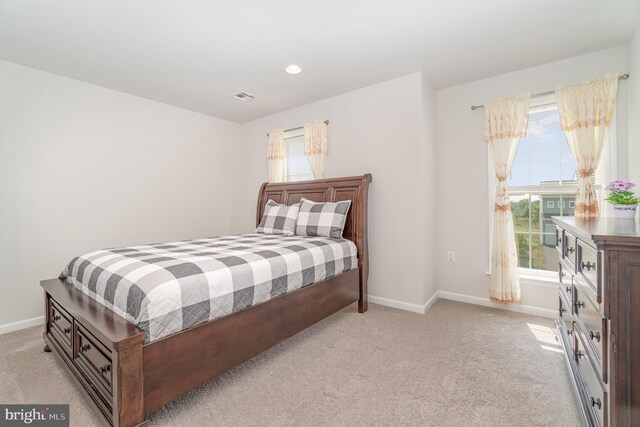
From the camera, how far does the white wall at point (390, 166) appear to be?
2969 millimetres

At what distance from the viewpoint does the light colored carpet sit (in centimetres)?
151

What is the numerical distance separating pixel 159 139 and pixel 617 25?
4.59 metres

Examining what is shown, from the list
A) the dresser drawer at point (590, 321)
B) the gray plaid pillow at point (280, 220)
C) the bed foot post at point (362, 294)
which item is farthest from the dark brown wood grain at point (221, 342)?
the dresser drawer at point (590, 321)

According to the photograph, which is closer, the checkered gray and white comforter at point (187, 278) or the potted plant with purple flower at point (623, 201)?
the checkered gray and white comforter at point (187, 278)

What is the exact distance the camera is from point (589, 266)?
132 cm

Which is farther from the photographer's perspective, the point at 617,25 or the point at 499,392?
the point at 617,25

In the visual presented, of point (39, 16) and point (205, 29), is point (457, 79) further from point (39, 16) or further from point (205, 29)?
point (39, 16)

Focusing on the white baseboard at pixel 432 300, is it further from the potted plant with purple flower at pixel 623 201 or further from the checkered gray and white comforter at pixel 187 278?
the potted plant with purple flower at pixel 623 201

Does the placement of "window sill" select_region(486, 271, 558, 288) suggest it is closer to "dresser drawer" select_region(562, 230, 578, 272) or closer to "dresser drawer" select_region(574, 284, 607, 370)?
"dresser drawer" select_region(562, 230, 578, 272)

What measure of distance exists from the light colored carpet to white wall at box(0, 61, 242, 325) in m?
0.78

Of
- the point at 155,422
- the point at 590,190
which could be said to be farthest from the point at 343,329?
the point at 590,190

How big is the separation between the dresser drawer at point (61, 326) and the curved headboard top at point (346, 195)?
2.31 meters

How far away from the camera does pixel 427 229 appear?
3.07 m

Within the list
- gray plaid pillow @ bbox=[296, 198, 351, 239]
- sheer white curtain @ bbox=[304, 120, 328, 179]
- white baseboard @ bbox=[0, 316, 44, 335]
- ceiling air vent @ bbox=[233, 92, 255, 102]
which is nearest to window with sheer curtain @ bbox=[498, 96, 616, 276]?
gray plaid pillow @ bbox=[296, 198, 351, 239]
